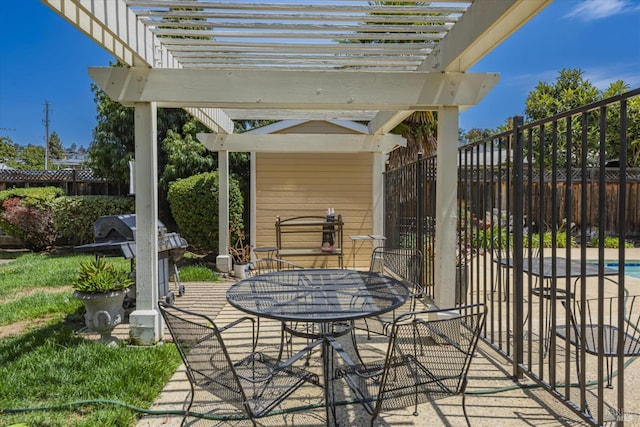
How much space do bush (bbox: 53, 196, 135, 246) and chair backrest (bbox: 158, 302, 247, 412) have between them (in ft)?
31.6

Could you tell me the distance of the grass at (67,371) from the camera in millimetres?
2656

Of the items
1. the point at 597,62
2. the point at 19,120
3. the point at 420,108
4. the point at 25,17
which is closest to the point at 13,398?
the point at 420,108

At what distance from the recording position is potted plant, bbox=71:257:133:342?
3826 millimetres

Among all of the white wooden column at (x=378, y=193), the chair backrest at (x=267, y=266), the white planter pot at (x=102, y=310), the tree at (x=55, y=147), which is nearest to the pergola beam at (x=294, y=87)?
the chair backrest at (x=267, y=266)

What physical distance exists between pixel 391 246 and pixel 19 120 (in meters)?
54.9

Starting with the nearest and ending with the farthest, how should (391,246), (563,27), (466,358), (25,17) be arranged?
1. (466,358)
2. (391,246)
3. (25,17)
4. (563,27)

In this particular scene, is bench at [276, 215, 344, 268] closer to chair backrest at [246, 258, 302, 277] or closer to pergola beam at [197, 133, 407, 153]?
chair backrest at [246, 258, 302, 277]

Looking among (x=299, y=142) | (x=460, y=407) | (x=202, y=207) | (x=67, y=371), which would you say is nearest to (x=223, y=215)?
(x=202, y=207)

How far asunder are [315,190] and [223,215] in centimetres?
189

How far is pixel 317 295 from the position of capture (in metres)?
2.97

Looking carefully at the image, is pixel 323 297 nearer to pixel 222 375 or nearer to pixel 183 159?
pixel 222 375

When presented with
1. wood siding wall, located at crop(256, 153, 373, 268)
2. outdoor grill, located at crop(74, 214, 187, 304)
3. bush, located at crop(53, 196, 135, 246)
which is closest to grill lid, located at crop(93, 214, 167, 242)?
outdoor grill, located at crop(74, 214, 187, 304)

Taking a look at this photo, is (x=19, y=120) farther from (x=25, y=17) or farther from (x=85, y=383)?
(x=85, y=383)

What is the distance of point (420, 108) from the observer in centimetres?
415
